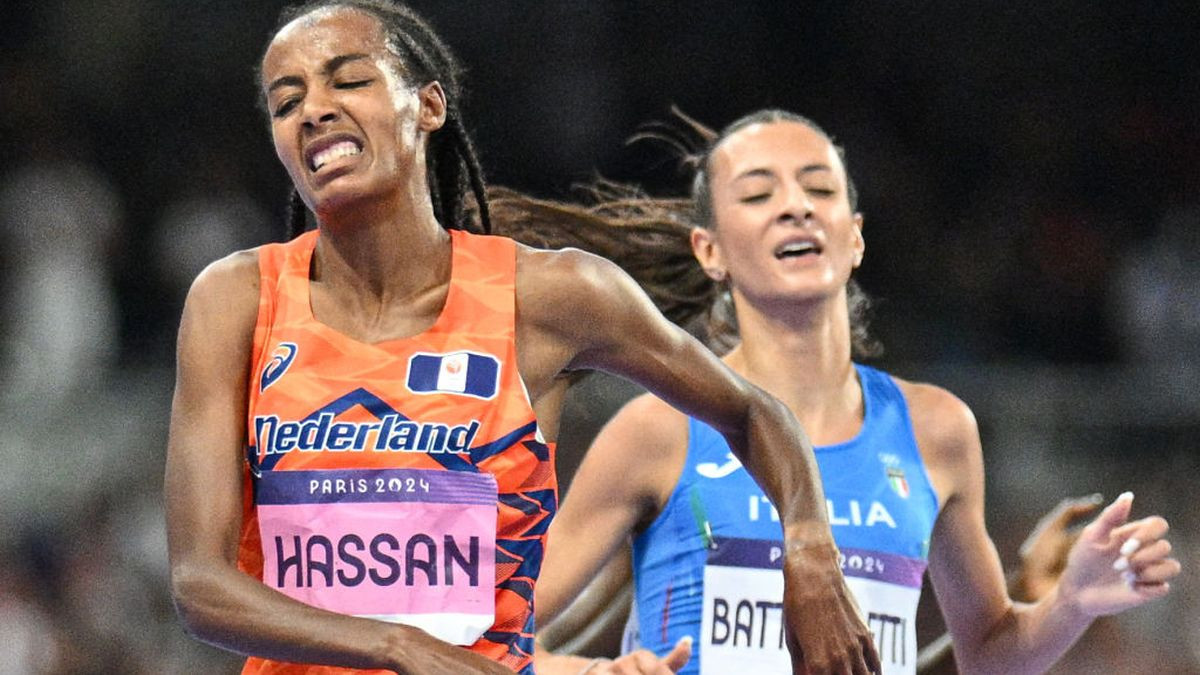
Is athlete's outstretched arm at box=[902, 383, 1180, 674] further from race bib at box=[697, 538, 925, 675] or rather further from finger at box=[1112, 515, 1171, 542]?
race bib at box=[697, 538, 925, 675]

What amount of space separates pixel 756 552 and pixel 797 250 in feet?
2.12

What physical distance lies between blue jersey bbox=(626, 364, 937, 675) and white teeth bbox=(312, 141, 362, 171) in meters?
1.18

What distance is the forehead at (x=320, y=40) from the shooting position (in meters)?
2.44

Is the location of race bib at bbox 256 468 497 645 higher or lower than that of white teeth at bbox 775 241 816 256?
lower

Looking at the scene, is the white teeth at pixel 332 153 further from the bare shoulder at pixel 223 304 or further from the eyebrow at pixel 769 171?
the eyebrow at pixel 769 171

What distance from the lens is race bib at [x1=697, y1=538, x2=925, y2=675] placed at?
326cm

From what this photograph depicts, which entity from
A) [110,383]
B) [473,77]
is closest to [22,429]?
[110,383]

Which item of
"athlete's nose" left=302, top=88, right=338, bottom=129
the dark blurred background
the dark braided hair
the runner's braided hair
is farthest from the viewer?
the dark blurred background

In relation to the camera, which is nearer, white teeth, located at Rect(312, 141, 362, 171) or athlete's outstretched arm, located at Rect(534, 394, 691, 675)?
white teeth, located at Rect(312, 141, 362, 171)

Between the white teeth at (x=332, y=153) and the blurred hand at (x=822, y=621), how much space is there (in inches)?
32.0

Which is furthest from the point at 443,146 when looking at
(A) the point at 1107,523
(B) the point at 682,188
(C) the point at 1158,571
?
(B) the point at 682,188

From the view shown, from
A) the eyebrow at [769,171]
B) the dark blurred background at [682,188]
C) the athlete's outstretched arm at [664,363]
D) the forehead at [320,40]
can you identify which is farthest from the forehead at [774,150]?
the dark blurred background at [682,188]

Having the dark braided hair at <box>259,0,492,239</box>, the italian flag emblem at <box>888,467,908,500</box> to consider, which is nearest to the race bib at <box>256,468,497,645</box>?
the dark braided hair at <box>259,0,492,239</box>

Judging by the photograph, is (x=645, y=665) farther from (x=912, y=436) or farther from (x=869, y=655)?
(x=912, y=436)
